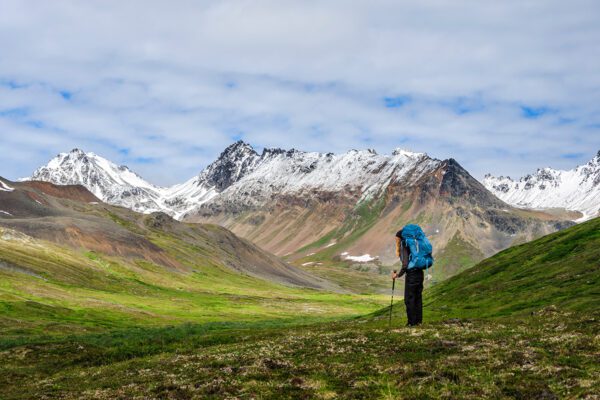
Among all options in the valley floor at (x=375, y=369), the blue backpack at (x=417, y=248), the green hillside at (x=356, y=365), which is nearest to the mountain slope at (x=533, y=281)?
the green hillside at (x=356, y=365)

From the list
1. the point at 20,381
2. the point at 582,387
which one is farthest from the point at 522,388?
the point at 20,381

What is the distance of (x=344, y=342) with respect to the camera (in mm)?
31766

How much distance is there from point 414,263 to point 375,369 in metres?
13.4

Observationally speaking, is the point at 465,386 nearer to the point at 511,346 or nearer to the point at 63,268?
the point at 511,346

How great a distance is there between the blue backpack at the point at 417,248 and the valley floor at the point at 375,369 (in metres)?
3.90

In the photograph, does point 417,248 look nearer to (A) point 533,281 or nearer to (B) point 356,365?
(B) point 356,365

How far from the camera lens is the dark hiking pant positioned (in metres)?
36.7

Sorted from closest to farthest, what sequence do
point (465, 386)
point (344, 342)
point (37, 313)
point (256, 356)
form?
point (465, 386), point (256, 356), point (344, 342), point (37, 313)

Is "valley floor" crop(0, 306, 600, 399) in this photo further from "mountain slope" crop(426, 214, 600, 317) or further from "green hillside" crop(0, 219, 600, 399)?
"mountain slope" crop(426, 214, 600, 317)

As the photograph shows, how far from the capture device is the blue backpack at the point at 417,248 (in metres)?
36.8

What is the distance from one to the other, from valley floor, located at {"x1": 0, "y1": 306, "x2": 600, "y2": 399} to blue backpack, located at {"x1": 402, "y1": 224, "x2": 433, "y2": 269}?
154 inches

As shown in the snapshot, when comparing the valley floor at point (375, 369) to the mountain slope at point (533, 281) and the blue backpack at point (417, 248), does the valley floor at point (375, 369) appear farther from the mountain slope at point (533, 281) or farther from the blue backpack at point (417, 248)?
the mountain slope at point (533, 281)

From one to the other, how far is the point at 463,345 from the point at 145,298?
15868 centimetres

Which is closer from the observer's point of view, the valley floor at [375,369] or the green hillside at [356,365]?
the valley floor at [375,369]
